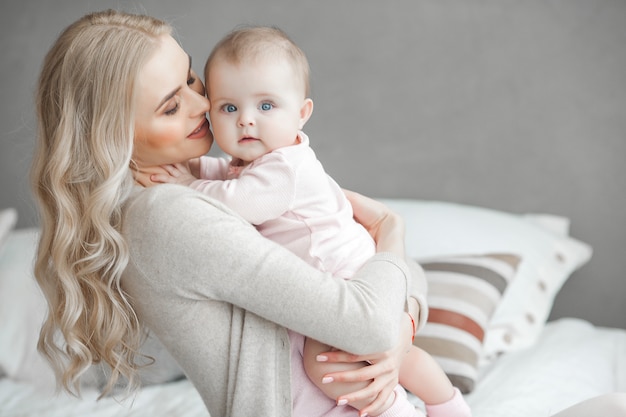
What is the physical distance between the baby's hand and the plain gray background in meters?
1.40

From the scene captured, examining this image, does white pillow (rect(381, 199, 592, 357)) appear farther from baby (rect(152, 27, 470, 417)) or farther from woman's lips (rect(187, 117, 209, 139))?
woman's lips (rect(187, 117, 209, 139))

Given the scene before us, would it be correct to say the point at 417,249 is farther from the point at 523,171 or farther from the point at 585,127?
the point at 585,127

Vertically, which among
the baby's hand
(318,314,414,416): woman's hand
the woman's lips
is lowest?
(318,314,414,416): woman's hand

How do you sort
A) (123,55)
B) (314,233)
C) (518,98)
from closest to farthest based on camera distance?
(123,55), (314,233), (518,98)

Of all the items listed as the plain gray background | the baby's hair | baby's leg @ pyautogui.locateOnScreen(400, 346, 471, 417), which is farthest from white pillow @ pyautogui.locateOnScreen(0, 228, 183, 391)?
the baby's hair

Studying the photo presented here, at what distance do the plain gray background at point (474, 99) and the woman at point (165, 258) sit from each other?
1.48 metres

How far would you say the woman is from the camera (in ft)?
3.84

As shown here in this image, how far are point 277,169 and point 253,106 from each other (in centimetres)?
14

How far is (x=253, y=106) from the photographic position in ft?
4.47

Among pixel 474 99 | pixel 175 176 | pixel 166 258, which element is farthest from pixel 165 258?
pixel 474 99

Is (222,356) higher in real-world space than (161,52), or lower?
lower

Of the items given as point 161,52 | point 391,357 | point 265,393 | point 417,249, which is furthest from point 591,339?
point 161,52

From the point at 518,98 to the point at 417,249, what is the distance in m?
0.76

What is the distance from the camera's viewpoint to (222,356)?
1.28 meters
